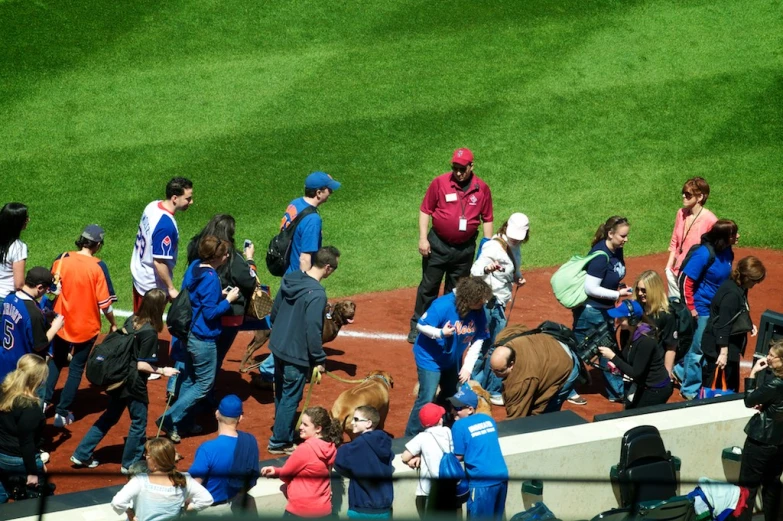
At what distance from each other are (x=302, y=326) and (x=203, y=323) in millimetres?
855

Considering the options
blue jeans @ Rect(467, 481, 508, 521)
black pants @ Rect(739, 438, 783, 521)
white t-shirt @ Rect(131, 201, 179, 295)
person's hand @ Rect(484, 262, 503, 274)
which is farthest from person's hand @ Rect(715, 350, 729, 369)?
white t-shirt @ Rect(131, 201, 179, 295)

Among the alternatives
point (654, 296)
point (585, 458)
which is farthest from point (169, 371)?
point (654, 296)

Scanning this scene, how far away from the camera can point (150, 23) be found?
51.6 feet

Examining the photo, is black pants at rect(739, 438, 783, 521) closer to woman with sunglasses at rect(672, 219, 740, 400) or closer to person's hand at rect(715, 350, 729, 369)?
person's hand at rect(715, 350, 729, 369)

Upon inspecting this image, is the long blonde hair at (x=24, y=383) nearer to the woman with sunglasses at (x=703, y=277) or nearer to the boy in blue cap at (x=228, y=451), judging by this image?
the boy in blue cap at (x=228, y=451)

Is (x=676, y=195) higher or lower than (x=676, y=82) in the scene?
lower

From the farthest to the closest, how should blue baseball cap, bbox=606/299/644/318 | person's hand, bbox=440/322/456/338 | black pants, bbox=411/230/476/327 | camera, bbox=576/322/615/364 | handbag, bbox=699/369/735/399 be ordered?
black pants, bbox=411/230/476/327 < handbag, bbox=699/369/735/399 < blue baseball cap, bbox=606/299/644/318 < camera, bbox=576/322/615/364 < person's hand, bbox=440/322/456/338

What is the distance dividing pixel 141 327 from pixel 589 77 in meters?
9.68

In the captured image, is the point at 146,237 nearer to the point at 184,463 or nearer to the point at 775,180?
the point at 184,463

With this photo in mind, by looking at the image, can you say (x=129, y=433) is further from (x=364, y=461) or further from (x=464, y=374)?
(x=464, y=374)

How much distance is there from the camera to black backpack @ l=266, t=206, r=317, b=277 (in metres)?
8.77

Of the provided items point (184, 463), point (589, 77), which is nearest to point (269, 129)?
point (589, 77)

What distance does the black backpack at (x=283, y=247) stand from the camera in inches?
345

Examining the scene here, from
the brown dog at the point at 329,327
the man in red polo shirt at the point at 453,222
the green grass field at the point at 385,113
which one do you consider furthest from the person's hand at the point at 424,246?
the green grass field at the point at 385,113
